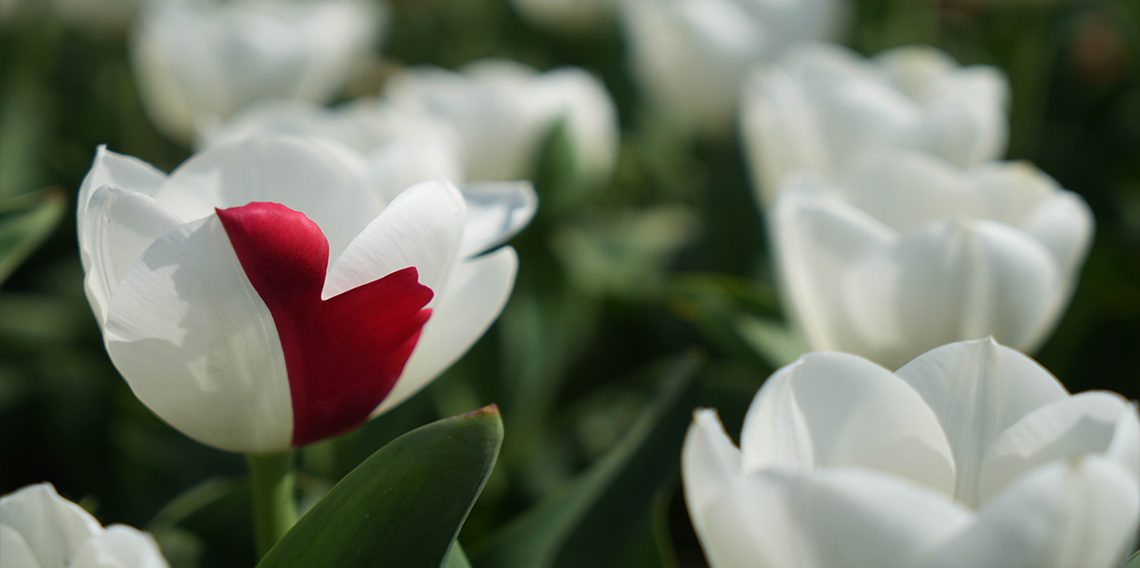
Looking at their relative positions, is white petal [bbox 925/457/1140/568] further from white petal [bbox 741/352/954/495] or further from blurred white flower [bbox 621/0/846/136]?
blurred white flower [bbox 621/0/846/136]

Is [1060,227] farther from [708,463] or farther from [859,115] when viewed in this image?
[708,463]

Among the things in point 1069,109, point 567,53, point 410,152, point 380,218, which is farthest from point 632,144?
point 380,218

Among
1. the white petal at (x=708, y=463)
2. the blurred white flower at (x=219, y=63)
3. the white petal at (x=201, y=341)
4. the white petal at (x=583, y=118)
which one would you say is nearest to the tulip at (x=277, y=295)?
the white petal at (x=201, y=341)

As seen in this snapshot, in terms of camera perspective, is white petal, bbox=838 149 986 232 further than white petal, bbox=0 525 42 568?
Yes

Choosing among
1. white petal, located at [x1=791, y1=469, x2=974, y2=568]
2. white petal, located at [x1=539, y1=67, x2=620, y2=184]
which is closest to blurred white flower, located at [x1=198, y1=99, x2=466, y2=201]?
white petal, located at [x1=539, y1=67, x2=620, y2=184]

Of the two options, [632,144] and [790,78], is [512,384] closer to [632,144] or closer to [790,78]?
[790,78]

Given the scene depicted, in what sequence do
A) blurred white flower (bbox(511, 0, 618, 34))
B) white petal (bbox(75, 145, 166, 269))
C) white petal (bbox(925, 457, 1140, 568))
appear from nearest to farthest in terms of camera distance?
white petal (bbox(925, 457, 1140, 568)), white petal (bbox(75, 145, 166, 269)), blurred white flower (bbox(511, 0, 618, 34))

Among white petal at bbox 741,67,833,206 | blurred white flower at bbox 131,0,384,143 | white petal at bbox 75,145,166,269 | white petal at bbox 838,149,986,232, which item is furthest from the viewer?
blurred white flower at bbox 131,0,384,143

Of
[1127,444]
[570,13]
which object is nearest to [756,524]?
[1127,444]
